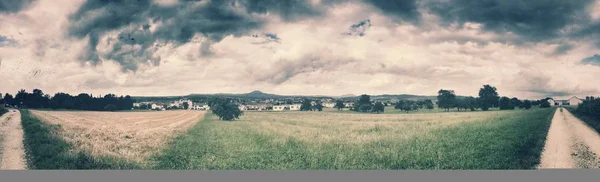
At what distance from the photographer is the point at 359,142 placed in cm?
1411

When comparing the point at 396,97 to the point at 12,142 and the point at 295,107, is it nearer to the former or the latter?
the point at 295,107

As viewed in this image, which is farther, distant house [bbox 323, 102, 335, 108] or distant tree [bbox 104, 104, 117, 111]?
distant house [bbox 323, 102, 335, 108]

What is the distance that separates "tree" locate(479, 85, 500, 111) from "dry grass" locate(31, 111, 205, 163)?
11693mm

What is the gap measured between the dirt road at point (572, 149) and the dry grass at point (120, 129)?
13188 millimetres

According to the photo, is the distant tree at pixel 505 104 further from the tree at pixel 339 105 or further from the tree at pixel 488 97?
the tree at pixel 339 105

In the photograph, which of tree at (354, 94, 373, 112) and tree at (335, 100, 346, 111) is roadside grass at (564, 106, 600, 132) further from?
tree at (335, 100, 346, 111)

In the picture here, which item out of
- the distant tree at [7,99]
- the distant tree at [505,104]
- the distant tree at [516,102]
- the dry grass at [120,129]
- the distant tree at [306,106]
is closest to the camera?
the dry grass at [120,129]

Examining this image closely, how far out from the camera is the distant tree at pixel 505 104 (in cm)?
1558

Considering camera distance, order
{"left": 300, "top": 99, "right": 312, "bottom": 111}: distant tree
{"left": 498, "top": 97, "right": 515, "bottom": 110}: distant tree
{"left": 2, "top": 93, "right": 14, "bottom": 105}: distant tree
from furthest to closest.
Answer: {"left": 300, "top": 99, "right": 312, "bottom": 111}: distant tree, {"left": 498, "top": 97, "right": 515, "bottom": 110}: distant tree, {"left": 2, "top": 93, "right": 14, "bottom": 105}: distant tree

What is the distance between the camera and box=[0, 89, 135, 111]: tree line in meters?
15.4

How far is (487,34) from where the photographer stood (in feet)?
50.4

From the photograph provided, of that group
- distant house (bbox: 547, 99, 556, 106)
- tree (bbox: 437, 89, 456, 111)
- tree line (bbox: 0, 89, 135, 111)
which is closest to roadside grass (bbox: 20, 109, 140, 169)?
tree line (bbox: 0, 89, 135, 111)

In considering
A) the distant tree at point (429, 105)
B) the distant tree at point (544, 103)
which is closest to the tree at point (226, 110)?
the distant tree at point (429, 105)

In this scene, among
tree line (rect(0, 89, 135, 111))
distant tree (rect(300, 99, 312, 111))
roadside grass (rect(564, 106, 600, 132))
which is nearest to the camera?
tree line (rect(0, 89, 135, 111))
